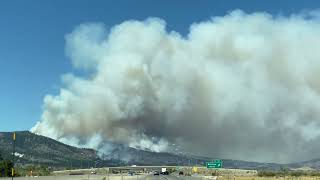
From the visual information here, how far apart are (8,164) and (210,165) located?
7632cm

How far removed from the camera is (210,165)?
162 metres

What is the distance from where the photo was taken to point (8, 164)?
190 meters

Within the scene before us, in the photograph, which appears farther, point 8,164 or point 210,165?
point 8,164
